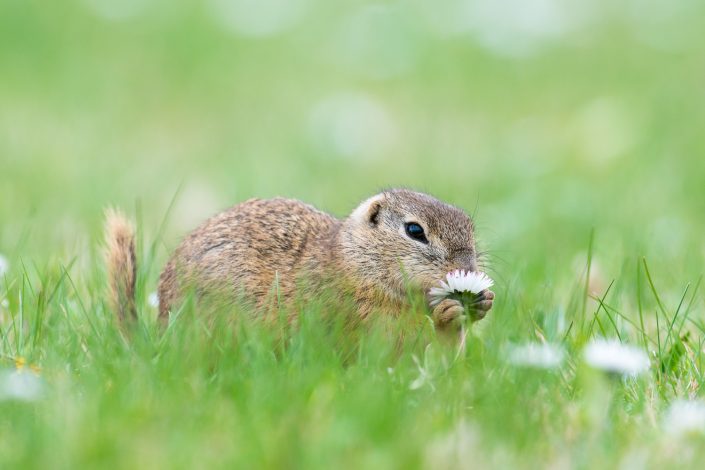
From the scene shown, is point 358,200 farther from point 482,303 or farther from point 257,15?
point 257,15

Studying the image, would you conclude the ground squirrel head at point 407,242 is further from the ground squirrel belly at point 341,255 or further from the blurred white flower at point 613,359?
the blurred white flower at point 613,359

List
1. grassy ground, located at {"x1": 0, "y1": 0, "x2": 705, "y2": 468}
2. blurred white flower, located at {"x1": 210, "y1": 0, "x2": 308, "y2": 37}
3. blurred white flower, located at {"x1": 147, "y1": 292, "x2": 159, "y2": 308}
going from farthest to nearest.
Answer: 1. blurred white flower, located at {"x1": 210, "y1": 0, "x2": 308, "y2": 37}
2. blurred white flower, located at {"x1": 147, "y1": 292, "x2": 159, "y2": 308}
3. grassy ground, located at {"x1": 0, "y1": 0, "x2": 705, "y2": 468}

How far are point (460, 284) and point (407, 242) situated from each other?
42 centimetres

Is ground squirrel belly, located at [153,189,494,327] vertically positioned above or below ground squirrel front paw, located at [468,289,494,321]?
above

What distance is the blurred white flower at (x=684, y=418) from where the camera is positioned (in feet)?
10.3

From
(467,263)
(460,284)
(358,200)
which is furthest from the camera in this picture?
(358,200)

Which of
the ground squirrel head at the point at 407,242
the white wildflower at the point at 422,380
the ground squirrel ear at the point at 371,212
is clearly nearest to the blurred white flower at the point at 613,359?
the white wildflower at the point at 422,380

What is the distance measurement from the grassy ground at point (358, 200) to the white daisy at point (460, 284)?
0.47 feet

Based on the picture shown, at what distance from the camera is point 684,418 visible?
320 cm

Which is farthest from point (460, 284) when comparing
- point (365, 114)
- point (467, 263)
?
point (365, 114)

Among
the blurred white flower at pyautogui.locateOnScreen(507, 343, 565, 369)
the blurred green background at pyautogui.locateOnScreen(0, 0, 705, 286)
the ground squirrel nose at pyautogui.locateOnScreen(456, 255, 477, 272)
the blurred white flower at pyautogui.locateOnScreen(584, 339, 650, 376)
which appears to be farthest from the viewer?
the blurred green background at pyautogui.locateOnScreen(0, 0, 705, 286)

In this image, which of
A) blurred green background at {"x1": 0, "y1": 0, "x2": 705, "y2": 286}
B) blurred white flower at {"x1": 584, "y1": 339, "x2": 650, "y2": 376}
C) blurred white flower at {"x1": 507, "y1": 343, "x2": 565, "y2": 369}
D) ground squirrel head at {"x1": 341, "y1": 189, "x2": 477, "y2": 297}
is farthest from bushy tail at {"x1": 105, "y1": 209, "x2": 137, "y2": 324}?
blurred white flower at {"x1": 584, "y1": 339, "x2": 650, "y2": 376}

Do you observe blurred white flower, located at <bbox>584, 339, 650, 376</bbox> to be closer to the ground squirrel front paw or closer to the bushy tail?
the ground squirrel front paw

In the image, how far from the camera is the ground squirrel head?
442 cm
